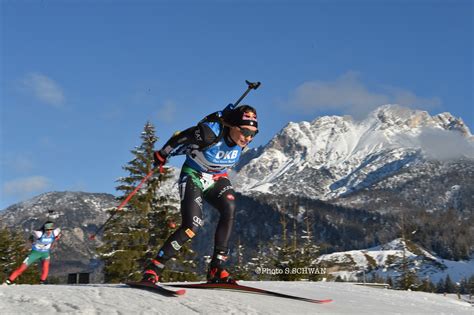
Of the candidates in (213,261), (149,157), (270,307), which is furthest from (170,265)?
(270,307)

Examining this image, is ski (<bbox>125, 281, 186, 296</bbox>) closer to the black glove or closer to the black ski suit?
the black ski suit

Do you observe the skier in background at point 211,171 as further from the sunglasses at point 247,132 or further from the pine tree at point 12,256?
the pine tree at point 12,256

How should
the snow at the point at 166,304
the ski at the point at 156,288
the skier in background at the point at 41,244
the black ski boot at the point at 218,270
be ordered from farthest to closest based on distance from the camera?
the skier in background at the point at 41,244 → the black ski boot at the point at 218,270 → the ski at the point at 156,288 → the snow at the point at 166,304

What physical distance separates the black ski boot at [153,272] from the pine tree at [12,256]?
37.2 meters

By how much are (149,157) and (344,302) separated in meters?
27.8

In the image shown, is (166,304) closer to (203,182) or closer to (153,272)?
(153,272)

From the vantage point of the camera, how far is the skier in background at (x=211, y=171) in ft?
22.6

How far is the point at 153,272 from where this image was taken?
6.71 meters

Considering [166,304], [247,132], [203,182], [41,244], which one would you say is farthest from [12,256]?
[166,304]

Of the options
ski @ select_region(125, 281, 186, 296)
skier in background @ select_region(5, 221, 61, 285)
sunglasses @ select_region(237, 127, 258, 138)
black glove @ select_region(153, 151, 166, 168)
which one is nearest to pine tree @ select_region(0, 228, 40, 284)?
skier in background @ select_region(5, 221, 61, 285)

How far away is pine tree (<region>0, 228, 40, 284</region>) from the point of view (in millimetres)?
41094

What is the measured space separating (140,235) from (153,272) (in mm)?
22787

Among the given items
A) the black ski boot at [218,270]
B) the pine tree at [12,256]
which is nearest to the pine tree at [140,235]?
the pine tree at [12,256]

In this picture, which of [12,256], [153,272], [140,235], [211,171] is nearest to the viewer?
[153,272]
